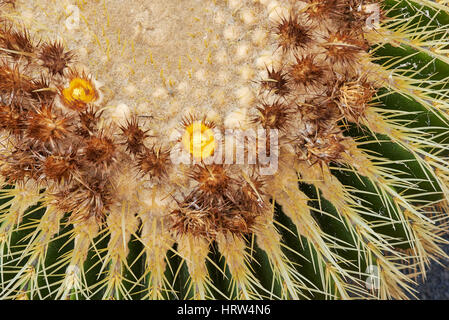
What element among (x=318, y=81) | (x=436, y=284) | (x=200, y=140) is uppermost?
(x=318, y=81)

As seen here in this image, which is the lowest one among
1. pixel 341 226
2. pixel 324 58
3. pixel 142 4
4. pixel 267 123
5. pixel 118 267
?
pixel 118 267

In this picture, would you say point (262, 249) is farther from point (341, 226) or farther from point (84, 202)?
point (84, 202)

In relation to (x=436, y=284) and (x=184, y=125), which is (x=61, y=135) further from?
(x=436, y=284)

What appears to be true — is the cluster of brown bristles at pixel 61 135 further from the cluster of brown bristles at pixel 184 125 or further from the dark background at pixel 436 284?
the dark background at pixel 436 284

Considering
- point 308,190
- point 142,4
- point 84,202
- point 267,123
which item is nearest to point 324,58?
point 267,123

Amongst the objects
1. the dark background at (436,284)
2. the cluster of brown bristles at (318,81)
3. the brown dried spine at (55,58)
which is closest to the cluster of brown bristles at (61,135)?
the brown dried spine at (55,58)

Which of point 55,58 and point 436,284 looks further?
point 436,284

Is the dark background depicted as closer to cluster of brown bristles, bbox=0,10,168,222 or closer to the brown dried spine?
cluster of brown bristles, bbox=0,10,168,222

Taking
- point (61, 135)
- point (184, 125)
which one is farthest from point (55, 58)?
point (184, 125)
